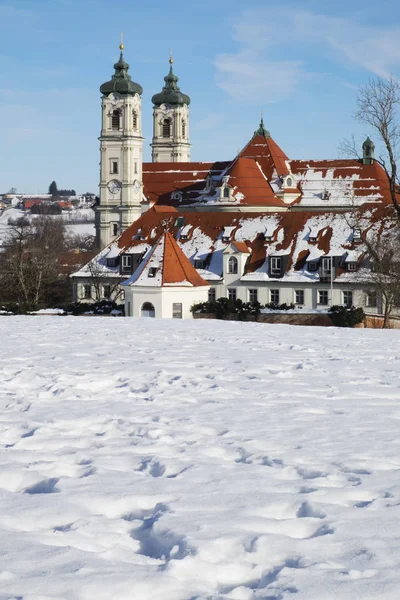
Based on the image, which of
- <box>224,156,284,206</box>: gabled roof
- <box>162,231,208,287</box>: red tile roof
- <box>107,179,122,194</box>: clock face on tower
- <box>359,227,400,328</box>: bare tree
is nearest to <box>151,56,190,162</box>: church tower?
<box>107,179,122,194</box>: clock face on tower

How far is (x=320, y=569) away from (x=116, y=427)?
3799mm

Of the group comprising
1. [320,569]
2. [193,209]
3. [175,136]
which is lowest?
[320,569]

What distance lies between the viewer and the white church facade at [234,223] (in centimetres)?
4975

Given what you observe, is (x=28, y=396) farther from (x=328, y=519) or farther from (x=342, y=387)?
(x=328, y=519)

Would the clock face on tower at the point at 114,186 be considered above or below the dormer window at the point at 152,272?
above

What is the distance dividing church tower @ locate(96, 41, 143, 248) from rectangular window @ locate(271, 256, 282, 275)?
44802mm

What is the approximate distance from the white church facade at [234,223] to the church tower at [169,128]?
12.6 m

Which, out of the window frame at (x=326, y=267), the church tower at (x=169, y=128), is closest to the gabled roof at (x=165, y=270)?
the window frame at (x=326, y=267)

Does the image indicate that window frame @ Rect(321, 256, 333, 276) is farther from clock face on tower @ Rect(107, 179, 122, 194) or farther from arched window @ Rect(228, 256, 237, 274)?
clock face on tower @ Rect(107, 179, 122, 194)

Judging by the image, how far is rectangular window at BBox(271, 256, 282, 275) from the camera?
169 feet

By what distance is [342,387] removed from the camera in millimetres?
10477

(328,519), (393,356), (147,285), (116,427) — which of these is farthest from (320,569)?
(147,285)

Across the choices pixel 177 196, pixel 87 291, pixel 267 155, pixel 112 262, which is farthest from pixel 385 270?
pixel 177 196

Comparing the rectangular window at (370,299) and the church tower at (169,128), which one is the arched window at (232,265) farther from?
the church tower at (169,128)
